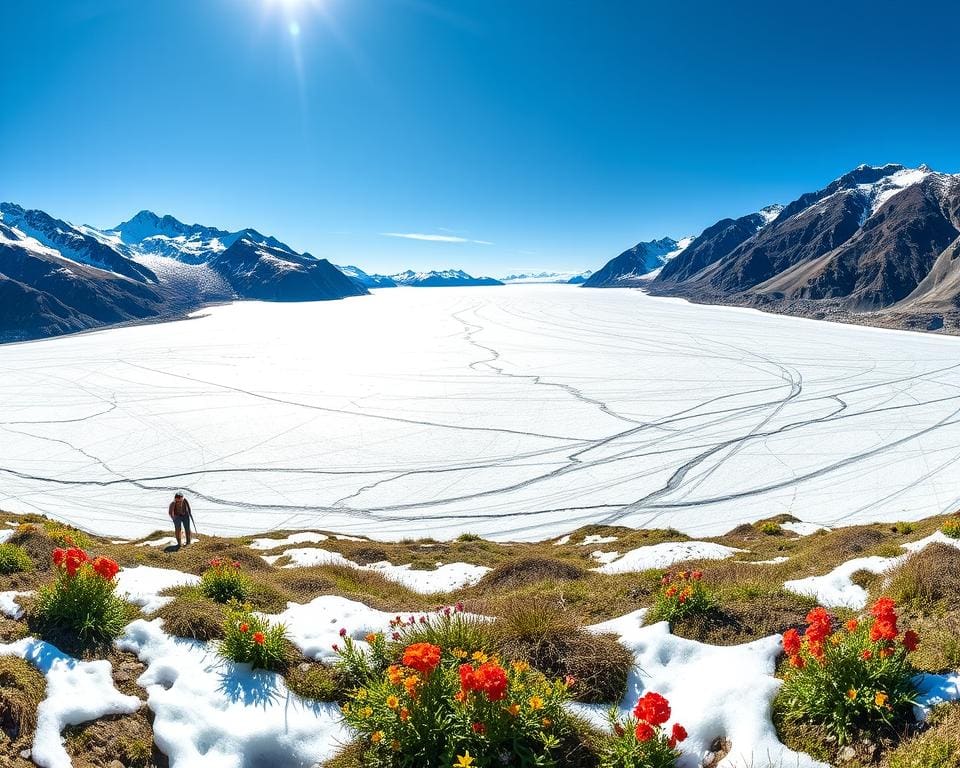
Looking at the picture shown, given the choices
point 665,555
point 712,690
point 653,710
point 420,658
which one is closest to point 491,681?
point 420,658

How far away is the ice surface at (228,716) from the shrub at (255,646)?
117 millimetres

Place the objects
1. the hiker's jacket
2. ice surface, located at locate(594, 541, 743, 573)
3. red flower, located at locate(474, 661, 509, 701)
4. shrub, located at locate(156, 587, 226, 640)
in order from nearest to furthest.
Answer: red flower, located at locate(474, 661, 509, 701)
shrub, located at locate(156, 587, 226, 640)
ice surface, located at locate(594, 541, 743, 573)
the hiker's jacket

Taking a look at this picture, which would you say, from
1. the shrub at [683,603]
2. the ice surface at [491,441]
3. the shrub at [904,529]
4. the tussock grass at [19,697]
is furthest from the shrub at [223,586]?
the ice surface at [491,441]

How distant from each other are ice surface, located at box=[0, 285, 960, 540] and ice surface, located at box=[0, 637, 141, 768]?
21.9 meters

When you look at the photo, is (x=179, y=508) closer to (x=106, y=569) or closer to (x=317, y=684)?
(x=106, y=569)

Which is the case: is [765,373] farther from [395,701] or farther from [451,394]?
[395,701]

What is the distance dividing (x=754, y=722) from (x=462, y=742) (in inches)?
120

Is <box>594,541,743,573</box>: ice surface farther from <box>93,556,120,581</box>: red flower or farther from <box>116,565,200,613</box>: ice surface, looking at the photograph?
<box>93,556,120,581</box>: red flower

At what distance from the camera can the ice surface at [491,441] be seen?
29922 mm

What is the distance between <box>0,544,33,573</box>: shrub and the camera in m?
8.09

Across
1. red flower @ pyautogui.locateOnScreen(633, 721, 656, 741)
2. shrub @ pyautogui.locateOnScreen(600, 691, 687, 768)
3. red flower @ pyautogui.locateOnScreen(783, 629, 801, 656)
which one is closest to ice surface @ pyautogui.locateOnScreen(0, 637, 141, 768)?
shrub @ pyautogui.locateOnScreen(600, 691, 687, 768)

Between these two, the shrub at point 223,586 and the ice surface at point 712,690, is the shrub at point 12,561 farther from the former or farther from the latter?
the ice surface at point 712,690

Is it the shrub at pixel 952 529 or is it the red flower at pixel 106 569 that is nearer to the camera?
the red flower at pixel 106 569

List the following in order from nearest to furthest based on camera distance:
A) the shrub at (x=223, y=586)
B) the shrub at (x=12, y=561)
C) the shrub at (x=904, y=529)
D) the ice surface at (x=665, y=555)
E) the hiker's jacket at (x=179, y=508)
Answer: the shrub at (x=12, y=561) → the shrub at (x=223, y=586) → the ice surface at (x=665, y=555) → the shrub at (x=904, y=529) → the hiker's jacket at (x=179, y=508)
